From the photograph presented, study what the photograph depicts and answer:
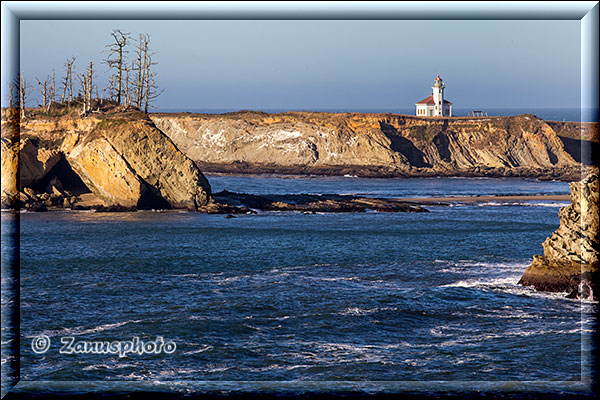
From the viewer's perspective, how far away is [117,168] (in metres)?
56.1

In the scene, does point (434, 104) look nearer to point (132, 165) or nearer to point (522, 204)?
point (522, 204)

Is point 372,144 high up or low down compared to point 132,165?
up

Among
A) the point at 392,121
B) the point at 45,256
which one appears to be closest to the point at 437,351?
the point at 45,256

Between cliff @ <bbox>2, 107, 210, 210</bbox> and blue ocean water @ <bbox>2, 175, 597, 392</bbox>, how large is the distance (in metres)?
2.93

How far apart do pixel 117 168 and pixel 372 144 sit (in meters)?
65.3

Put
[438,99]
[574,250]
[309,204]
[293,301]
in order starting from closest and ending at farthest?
[574,250] < [293,301] < [309,204] < [438,99]

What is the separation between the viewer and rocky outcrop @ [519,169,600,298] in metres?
26.2

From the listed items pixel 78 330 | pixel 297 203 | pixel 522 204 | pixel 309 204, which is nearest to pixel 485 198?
pixel 522 204

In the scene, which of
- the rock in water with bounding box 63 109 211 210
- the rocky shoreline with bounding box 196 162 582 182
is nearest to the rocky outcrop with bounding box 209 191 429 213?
the rock in water with bounding box 63 109 211 210

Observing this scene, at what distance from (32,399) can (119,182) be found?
154 ft

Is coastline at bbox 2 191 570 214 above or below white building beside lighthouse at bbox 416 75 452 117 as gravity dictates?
below

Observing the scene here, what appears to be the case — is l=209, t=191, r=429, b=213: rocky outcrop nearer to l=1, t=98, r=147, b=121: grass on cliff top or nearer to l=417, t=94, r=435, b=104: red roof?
l=1, t=98, r=147, b=121: grass on cliff top

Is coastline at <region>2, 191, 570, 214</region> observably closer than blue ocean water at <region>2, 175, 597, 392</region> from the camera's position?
No

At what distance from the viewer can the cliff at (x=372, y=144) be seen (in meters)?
115
